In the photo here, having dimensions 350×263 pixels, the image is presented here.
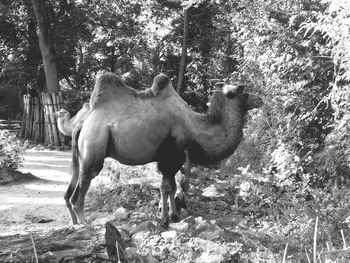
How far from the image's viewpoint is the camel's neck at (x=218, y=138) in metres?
4.96

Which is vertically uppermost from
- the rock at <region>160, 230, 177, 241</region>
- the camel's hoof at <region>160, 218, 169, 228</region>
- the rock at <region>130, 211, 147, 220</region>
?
the rock at <region>160, 230, 177, 241</region>

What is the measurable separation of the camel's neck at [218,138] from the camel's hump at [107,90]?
88cm

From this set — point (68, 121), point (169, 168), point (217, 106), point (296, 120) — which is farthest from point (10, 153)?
point (217, 106)

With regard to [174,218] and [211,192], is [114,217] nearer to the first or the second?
[174,218]

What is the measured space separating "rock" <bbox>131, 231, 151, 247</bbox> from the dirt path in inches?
66.0

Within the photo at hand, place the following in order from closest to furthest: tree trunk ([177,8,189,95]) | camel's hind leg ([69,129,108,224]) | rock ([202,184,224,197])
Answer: camel's hind leg ([69,129,108,224]) → rock ([202,184,224,197]) → tree trunk ([177,8,189,95])

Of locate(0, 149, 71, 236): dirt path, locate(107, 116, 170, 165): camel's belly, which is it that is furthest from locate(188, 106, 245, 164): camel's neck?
locate(0, 149, 71, 236): dirt path

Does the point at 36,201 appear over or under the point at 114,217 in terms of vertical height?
under

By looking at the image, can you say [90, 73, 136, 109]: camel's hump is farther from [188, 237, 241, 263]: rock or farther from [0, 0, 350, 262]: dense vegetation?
[0, 0, 350, 262]: dense vegetation

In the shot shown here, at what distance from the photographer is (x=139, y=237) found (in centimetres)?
429

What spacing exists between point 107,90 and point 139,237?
1.59 meters

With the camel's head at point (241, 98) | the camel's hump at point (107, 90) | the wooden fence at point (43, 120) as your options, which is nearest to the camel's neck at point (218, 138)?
the camel's head at point (241, 98)

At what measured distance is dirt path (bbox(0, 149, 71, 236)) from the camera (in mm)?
6077

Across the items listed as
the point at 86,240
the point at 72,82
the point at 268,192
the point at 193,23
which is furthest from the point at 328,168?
Result: the point at 72,82
